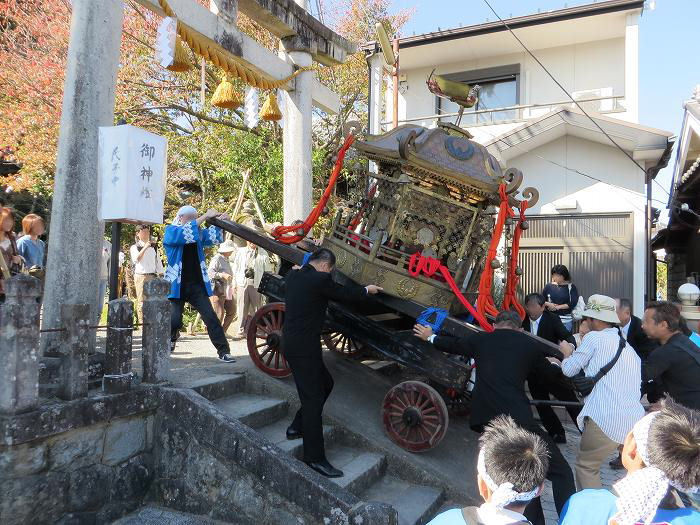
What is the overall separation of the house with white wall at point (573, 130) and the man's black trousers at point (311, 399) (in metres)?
8.03

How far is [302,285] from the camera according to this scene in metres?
4.75

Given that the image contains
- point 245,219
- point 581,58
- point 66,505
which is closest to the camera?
Answer: point 66,505

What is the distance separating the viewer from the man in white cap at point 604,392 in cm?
418

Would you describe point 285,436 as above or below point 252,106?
below

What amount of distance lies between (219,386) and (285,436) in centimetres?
84

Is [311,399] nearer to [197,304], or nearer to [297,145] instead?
[197,304]

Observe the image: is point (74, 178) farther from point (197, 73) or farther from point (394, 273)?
point (197, 73)

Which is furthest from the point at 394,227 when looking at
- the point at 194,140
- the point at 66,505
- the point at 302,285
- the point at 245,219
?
the point at 194,140

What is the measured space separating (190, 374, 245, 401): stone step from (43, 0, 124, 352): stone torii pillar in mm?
1252

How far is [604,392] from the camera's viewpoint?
4.27 metres

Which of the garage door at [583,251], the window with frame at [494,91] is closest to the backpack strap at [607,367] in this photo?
the garage door at [583,251]

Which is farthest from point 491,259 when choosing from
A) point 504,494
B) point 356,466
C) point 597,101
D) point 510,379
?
point 597,101

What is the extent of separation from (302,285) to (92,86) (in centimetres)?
252

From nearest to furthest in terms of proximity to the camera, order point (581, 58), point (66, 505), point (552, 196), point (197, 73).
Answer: point (66, 505)
point (552, 196)
point (581, 58)
point (197, 73)
